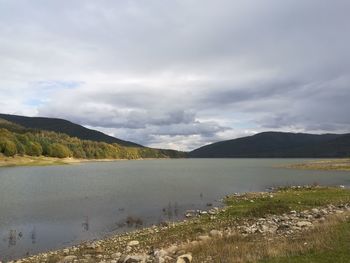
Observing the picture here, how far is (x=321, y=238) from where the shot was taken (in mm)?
21516

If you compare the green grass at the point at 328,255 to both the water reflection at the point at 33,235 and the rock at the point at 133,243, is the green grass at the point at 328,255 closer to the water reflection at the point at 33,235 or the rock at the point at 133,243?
the rock at the point at 133,243

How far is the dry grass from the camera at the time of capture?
19516mm

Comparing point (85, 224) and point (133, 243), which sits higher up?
point (133, 243)

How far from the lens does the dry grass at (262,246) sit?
1952 cm

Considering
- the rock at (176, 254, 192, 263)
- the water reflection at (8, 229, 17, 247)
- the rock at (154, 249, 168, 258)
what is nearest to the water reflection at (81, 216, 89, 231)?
the water reflection at (8, 229, 17, 247)

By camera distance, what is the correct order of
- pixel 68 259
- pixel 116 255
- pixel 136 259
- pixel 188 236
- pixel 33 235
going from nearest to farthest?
pixel 136 259 → pixel 116 255 → pixel 68 259 → pixel 188 236 → pixel 33 235

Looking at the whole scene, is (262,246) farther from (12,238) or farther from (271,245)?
(12,238)

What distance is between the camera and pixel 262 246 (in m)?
21.9

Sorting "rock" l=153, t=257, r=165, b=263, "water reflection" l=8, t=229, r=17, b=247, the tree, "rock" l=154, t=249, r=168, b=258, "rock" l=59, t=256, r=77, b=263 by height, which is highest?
the tree

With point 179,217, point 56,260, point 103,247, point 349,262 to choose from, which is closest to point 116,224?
point 179,217

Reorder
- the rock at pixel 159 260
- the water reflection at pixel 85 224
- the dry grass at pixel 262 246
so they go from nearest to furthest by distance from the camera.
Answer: the dry grass at pixel 262 246
the rock at pixel 159 260
the water reflection at pixel 85 224

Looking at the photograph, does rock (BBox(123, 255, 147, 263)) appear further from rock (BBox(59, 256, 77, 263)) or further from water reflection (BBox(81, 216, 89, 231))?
water reflection (BBox(81, 216, 89, 231))

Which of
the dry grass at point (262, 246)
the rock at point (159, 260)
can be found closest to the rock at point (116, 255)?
the rock at point (159, 260)

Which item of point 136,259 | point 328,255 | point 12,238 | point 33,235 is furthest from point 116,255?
point 33,235
